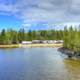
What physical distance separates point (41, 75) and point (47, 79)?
4.58m

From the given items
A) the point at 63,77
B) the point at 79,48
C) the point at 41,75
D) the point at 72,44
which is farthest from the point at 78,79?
the point at 72,44

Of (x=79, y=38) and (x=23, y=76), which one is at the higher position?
(x=79, y=38)

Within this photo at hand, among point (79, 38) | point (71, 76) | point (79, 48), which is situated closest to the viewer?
point (71, 76)

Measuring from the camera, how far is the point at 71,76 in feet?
158

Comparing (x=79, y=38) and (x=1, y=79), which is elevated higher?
(x=79, y=38)

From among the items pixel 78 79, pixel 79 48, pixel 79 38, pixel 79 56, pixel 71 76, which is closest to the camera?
pixel 78 79

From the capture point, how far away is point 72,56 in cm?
8650

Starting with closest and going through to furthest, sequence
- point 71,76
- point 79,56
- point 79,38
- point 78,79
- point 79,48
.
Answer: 1. point 78,79
2. point 71,76
3. point 79,56
4. point 79,48
5. point 79,38

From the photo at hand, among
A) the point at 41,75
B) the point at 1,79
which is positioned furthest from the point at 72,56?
the point at 1,79

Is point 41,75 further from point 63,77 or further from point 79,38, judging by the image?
point 79,38

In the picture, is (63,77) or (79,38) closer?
(63,77)

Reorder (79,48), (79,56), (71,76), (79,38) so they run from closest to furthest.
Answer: (71,76) → (79,56) → (79,48) → (79,38)

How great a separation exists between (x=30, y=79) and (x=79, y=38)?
5749 cm

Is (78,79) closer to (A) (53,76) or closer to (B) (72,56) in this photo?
(A) (53,76)
